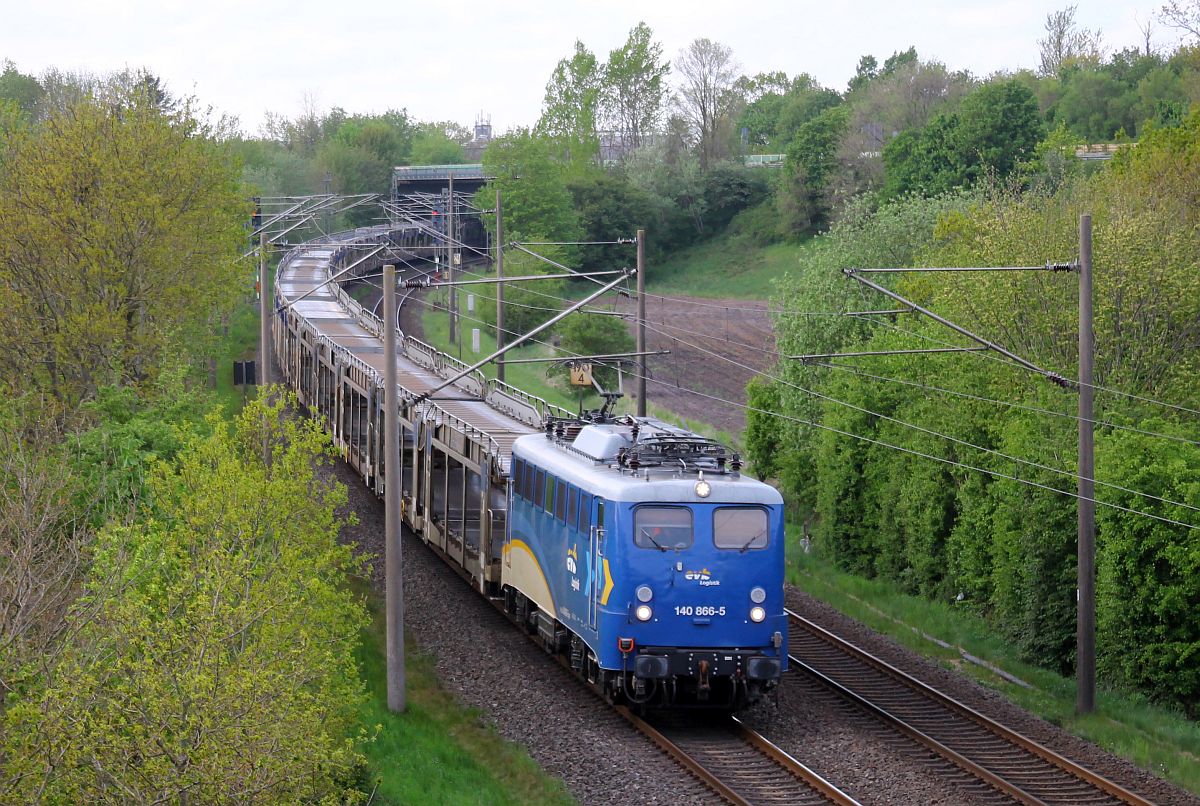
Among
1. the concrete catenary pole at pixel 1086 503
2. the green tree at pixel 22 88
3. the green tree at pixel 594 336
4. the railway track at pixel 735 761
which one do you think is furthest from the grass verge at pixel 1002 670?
the green tree at pixel 22 88

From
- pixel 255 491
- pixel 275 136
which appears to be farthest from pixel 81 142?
pixel 275 136

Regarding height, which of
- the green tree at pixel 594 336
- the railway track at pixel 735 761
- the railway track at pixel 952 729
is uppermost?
the green tree at pixel 594 336

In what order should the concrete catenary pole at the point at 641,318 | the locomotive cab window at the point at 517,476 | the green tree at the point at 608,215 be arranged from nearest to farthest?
1. the locomotive cab window at the point at 517,476
2. the concrete catenary pole at the point at 641,318
3. the green tree at the point at 608,215

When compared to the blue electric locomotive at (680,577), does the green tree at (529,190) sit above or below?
above

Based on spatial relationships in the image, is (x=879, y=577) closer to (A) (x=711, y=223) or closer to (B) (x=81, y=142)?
(B) (x=81, y=142)

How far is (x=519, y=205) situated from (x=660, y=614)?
218 feet

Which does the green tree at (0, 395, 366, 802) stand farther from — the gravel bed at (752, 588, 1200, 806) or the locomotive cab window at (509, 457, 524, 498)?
the gravel bed at (752, 588, 1200, 806)

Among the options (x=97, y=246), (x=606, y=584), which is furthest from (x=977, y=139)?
(x=606, y=584)

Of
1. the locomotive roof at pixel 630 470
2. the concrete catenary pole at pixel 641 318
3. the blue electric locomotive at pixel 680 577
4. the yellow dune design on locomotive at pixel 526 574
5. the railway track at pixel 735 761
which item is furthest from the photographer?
the concrete catenary pole at pixel 641 318

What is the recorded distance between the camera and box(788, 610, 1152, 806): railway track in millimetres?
17312

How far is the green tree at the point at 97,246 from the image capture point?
30812 millimetres

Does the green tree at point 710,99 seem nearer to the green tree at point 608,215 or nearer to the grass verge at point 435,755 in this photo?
the green tree at point 608,215

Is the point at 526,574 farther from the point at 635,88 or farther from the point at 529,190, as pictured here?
the point at 635,88

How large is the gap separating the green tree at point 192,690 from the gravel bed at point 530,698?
3125 mm
